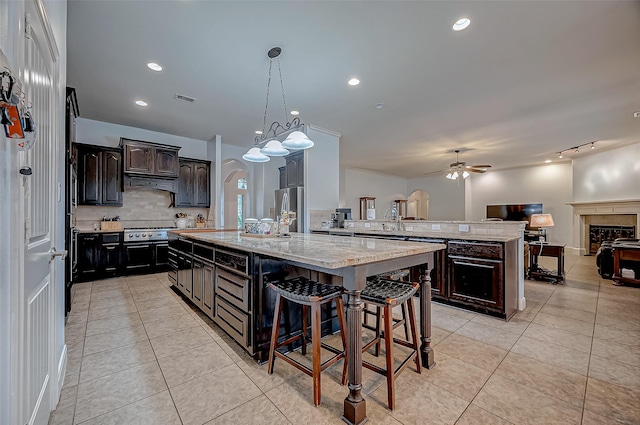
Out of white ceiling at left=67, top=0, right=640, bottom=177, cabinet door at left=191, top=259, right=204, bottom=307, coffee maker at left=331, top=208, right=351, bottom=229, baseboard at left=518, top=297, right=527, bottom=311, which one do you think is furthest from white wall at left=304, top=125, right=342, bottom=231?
baseboard at left=518, top=297, right=527, bottom=311

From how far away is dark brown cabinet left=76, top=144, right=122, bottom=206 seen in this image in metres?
4.53

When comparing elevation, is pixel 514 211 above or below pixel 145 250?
above

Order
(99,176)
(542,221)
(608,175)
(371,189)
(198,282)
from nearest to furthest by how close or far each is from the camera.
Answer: (198,282) → (99,176) → (542,221) → (608,175) → (371,189)

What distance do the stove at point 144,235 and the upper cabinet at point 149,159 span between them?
3.38 ft

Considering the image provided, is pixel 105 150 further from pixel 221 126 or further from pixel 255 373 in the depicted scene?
pixel 255 373

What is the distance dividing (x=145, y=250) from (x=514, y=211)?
10.7m

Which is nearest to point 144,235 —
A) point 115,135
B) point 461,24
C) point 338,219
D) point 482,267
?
point 115,135

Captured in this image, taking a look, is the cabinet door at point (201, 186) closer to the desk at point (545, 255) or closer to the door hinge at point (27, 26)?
the door hinge at point (27, 26)

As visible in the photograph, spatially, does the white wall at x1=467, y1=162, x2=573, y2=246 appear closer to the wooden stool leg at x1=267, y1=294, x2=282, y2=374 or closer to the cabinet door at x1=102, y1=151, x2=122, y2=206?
the wooden stool leg at x1=267, y1=294, x2=282, y2=374

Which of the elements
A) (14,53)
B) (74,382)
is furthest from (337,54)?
(74,382)

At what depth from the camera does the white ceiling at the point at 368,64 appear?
2.27 meters

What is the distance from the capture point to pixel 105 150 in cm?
472

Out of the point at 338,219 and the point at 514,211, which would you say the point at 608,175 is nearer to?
the point at 514,211

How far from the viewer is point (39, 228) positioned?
1329mm
